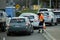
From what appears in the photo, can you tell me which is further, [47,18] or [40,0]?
[40,0]

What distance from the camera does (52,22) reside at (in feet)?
111

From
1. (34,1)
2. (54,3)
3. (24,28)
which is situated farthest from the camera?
(34,1)

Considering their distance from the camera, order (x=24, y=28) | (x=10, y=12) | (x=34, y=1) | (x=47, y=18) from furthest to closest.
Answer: (x=34, y=1) < (x=10, y=12) < (x=47, y=18) < (x=24, y=28)

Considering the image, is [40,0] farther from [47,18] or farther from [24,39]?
[24,39]

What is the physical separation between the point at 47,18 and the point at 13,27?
11865 millimetres

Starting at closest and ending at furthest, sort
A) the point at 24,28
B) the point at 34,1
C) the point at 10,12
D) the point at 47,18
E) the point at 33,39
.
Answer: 1. the point at 33,39
2. the point at 24,28
3. the point at 47,18
4. the point at 10,12
5. the point at 34,1

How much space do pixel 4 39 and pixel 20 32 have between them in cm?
293

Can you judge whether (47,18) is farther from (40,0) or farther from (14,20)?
(40,0)

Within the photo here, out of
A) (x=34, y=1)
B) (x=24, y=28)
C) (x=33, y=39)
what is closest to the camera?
(x=33, y=39)

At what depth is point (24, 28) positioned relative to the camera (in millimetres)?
21656

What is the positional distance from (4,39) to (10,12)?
22.2 meters

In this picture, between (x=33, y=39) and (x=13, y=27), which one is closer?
(x=33, y=39)

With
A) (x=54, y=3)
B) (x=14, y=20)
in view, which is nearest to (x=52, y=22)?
(x=14, y=20)

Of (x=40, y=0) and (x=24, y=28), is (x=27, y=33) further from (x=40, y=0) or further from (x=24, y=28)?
(x=40, y=0)
